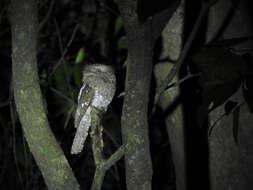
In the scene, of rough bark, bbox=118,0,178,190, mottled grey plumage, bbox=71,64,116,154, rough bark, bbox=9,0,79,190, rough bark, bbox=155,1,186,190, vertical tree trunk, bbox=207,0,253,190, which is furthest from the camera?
mottled grey plumage, bbox=71,64,116,154

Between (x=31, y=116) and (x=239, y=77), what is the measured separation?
0.77m

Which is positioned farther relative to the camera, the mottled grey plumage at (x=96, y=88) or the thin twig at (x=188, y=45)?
the mottled grey plumage at (x=96, y=88)

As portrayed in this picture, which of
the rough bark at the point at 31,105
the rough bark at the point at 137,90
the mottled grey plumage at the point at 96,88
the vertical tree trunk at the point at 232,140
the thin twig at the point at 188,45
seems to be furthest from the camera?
the mottled grey plumage at the point at 96,88

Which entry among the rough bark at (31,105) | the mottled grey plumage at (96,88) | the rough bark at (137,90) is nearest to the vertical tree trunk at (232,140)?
the rough bark at (137,90)

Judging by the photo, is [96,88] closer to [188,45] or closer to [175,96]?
[175,96]

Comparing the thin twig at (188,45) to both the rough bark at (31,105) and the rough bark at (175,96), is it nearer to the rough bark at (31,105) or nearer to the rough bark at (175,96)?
the rough bark at (31,105)

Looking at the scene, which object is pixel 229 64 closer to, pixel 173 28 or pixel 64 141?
pixel 173 28

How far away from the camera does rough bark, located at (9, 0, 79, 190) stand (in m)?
1.08

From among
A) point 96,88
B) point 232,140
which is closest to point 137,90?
point 232,140

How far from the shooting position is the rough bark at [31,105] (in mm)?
1082

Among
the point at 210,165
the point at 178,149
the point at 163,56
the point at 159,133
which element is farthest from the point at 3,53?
the point at 210,165

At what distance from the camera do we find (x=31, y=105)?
1106 mm

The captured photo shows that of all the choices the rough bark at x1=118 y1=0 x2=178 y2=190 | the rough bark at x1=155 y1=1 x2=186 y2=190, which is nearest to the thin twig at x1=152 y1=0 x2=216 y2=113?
the rough bark at x1=118 y1=0 x2=178 y2=190

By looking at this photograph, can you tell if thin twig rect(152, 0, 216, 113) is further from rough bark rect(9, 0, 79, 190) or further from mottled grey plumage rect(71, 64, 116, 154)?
mottled grey plumage rect(71, 64, 116, 154)
